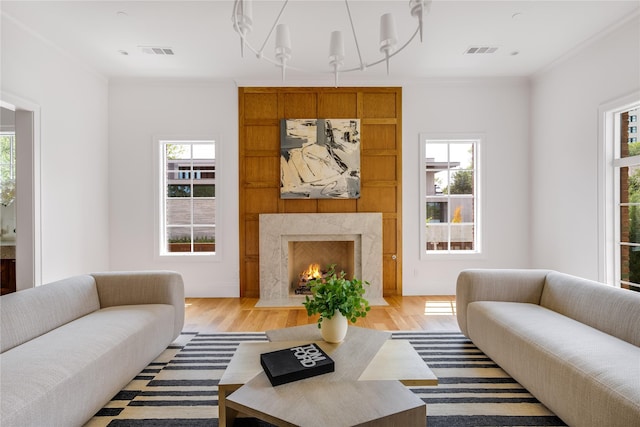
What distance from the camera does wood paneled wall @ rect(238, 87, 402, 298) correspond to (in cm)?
474

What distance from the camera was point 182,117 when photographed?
4.77 meters

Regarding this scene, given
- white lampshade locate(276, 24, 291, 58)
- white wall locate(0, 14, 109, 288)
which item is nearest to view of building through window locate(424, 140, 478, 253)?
white lampshade locate(276, 24, 291, 58)

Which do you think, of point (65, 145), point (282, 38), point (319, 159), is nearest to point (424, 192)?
point (319, 159)

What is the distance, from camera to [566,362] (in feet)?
6.00

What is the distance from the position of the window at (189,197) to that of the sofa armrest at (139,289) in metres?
1.89

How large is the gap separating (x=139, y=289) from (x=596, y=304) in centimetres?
336

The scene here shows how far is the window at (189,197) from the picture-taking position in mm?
4891

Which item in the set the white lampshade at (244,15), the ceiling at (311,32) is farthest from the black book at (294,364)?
the ceiling at (311,32)

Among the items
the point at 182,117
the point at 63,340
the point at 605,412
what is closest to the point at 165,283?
the point at 63,340

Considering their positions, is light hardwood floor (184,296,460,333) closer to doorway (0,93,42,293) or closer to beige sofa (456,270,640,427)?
beige sofa (456,270,640,427)

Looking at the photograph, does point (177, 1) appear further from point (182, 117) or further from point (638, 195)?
point (638, 195)

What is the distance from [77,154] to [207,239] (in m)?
1.79

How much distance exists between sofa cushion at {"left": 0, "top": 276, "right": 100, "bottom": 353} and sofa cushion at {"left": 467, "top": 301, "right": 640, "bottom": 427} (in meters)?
3.01

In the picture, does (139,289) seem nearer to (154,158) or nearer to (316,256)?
(154,158)
